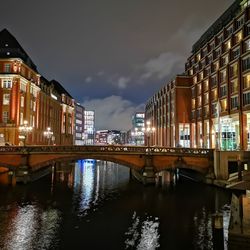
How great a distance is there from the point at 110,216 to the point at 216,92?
5504cm

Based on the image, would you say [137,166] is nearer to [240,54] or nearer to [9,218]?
[9,218]

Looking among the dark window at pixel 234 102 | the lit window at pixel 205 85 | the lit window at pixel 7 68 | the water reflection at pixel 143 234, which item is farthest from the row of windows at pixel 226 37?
the lit window at pixel 7 68

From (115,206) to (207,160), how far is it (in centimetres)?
2341

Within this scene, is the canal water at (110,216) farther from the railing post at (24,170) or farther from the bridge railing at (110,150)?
the bridge railing at (110,150)

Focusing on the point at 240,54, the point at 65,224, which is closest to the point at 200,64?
the point at 240,54

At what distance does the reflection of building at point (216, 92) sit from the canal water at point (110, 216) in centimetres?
1854

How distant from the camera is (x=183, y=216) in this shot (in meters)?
31.6

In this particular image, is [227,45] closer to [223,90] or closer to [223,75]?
[223,75]

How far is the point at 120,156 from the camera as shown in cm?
5328

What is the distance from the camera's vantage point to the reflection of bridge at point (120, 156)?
5231cm

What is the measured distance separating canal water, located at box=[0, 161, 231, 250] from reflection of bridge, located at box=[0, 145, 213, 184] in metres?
3.96

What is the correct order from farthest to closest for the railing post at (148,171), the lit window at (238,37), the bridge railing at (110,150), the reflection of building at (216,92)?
the lit window at (238,37) < the reflection of building at (216,92) < the bridge railing at (110,150) < the railing post at (148,171)

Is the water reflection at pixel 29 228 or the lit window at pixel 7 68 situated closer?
the water reflection at pixel 29 228

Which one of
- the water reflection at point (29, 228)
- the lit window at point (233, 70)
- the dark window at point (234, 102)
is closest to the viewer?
the water reflection at point (29, 228)
